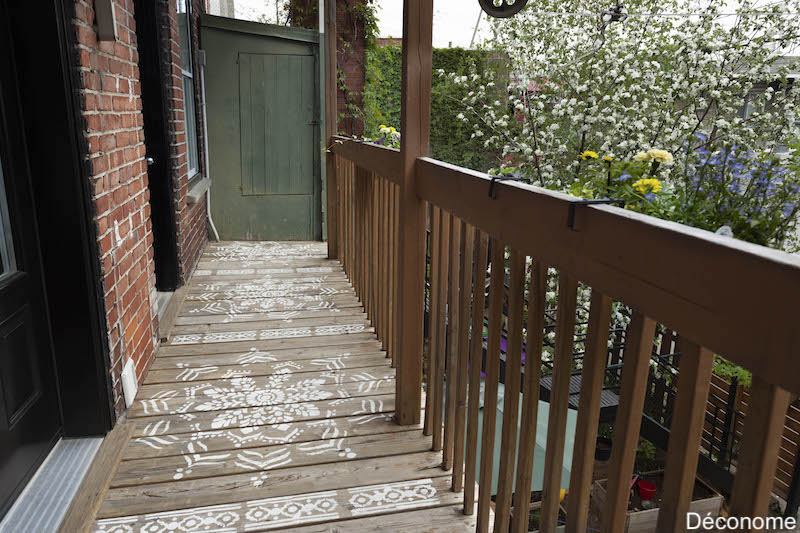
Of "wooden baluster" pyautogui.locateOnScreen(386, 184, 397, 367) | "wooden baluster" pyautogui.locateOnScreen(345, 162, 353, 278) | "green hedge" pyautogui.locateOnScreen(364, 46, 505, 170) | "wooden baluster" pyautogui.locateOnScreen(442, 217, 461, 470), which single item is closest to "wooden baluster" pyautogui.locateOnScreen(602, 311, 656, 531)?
"wooden baluster" pyautogui.locateOnScreen(442, 217, 461, 470)

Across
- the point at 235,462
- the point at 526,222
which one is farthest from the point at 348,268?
the point at 526,222

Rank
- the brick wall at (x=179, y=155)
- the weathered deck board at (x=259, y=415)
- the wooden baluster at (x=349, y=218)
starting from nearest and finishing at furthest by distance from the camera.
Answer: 1. the weathered deck board at (x=259, y=415)
2. the brick wall at (x=179, y=155)
3. the wooden baluster at (x=349, y=218)

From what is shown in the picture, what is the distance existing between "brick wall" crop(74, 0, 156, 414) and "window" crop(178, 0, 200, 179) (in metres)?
2.01

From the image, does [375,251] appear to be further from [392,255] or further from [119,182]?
[119,182]

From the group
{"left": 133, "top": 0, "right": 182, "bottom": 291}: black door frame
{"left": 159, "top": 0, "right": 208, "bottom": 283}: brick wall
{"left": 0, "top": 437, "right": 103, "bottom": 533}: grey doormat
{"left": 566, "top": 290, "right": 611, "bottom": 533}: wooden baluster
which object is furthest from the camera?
{"left": 159, "top": 0, "right": 208, "bottom": 283}: brick wall

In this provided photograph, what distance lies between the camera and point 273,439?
7.23 ft

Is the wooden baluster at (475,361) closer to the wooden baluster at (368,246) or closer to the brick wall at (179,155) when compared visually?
the wooden baluster at (368,246)

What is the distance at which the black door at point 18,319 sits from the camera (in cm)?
172

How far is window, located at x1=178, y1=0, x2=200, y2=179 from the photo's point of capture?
4543 mm

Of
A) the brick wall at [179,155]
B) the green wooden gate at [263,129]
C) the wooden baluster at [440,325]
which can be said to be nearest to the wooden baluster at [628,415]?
the wooden baluster at [440,325]

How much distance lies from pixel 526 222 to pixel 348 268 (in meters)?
3.18

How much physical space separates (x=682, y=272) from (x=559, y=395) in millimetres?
495

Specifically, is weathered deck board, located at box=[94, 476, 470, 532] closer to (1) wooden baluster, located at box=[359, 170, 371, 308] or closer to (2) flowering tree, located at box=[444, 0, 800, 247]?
(1) wooden baluster, located at box=[359, 170, 371, 308]

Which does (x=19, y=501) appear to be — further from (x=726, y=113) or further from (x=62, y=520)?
(x=726, y=113)
